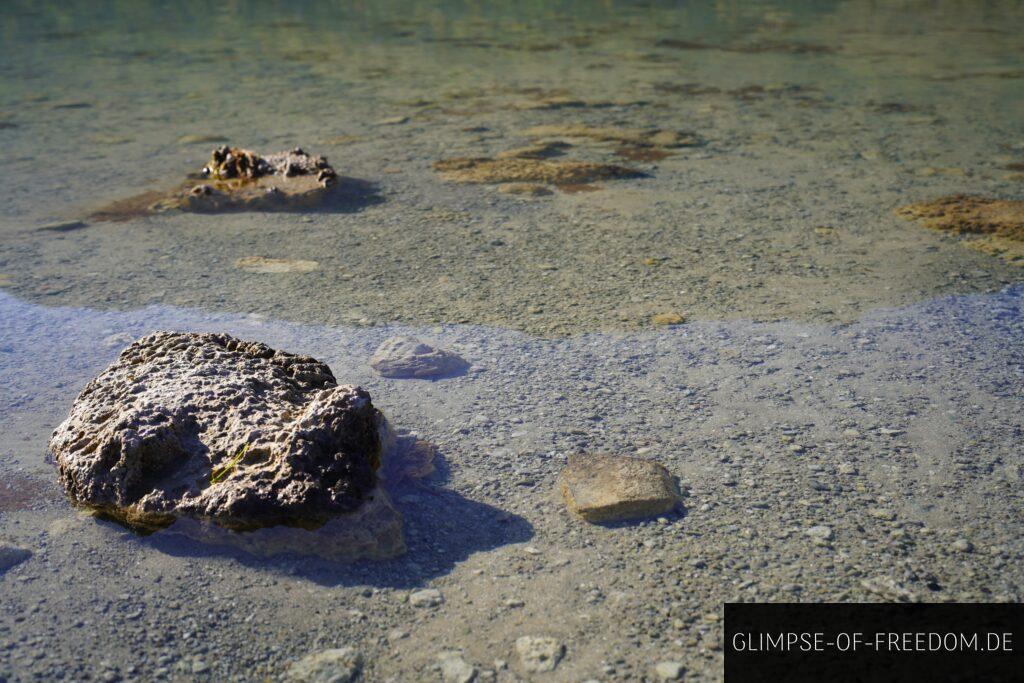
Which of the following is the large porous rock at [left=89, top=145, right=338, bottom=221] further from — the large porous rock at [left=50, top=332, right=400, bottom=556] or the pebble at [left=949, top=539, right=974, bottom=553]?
the pebble at [left=949, top=539, right=974, bottom=553]

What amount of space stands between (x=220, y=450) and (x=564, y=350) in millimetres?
1184

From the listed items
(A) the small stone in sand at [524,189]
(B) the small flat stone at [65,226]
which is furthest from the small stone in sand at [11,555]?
(A) the small stone in sand at [524,189]

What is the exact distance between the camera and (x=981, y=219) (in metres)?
3.98

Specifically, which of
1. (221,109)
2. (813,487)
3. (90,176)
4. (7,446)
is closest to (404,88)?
(221,109)

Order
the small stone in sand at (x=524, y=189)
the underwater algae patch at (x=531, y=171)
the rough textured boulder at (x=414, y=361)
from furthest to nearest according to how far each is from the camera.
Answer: the underwater algae patch at (x=531, y=171) → the small stone in sand at (x=524, y=189) → the rough textured boulder at (x=414, y=361)

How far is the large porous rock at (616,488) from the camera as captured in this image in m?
2.14

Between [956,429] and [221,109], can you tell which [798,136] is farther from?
[221,109]

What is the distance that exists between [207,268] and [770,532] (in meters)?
2.50

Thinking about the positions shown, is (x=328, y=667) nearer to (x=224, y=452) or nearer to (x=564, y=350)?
(x=224, y=452)

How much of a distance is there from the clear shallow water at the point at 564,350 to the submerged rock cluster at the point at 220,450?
102 mm

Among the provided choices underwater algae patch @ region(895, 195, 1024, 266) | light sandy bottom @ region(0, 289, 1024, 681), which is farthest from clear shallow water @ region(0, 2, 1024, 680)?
underwater algae patch @ region(895, 195, 1024, 266)

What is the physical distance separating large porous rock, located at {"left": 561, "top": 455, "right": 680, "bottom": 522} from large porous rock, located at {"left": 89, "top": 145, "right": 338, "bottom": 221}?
8.61ft
